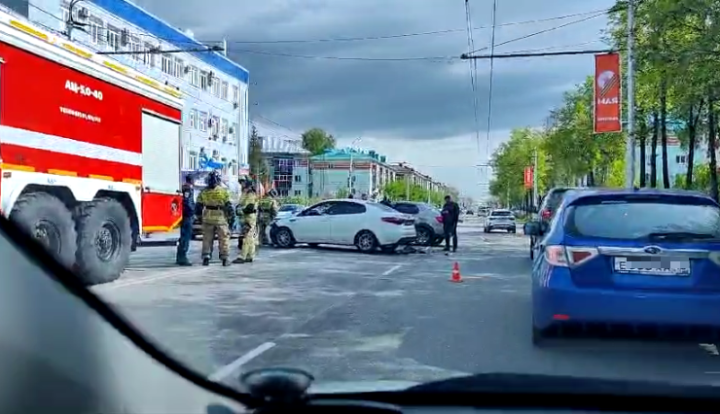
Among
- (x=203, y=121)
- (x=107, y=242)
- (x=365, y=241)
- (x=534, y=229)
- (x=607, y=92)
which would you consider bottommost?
(x=365, y=241)

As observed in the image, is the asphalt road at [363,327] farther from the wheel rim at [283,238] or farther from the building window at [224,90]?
the building window at [224,90]

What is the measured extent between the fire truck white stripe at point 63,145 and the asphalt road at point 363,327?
178 cm

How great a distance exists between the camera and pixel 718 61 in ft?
48.6

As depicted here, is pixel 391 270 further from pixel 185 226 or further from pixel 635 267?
pixel 635 267

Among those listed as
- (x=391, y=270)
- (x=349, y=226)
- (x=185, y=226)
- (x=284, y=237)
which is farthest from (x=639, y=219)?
(x=284, y=237)

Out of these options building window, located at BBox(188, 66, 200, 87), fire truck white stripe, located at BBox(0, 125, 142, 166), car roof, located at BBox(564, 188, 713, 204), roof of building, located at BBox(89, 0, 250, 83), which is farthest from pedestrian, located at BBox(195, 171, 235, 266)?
building window, located at BBox(188, 66, 200, 87)

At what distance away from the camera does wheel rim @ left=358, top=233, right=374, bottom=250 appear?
1977 cm

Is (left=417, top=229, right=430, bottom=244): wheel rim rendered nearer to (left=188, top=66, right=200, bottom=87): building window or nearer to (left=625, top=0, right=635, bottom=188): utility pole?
(left=625, top=0, right=635, bottom=188): utility pole

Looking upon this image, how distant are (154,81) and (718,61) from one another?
10333mm

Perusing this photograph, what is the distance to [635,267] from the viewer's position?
626cm

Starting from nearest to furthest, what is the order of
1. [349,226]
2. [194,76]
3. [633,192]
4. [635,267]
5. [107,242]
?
[635,267]
[633,192]
[107,242]
[349,226]
[194,76]

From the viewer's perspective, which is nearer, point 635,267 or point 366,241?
point 635,267

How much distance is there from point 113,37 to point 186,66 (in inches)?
574

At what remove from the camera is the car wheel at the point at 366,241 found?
19748 mm
